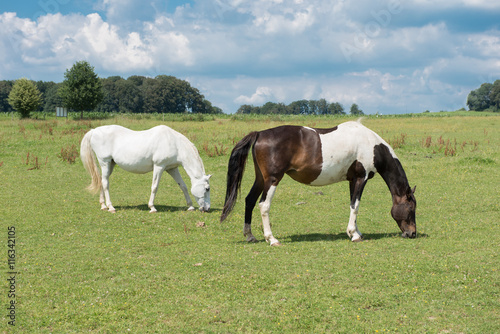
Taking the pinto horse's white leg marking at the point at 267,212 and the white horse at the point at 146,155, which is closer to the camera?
the pinto horse's white leg marking at the point at 267,212

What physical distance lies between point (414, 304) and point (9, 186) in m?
16.4

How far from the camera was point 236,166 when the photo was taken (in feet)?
30.7

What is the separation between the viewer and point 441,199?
1441 cm

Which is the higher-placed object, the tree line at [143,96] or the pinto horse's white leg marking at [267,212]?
the tree line at [143,96]

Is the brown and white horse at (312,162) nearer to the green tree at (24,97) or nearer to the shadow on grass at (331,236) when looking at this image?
the shadow on grass at (331,236)

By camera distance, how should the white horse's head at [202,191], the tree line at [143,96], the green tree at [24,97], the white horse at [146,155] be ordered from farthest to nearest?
the tree line at [143,96] → the green tree at [24,97] → the white horse at [146,155] → the white horse's head at [202,191]

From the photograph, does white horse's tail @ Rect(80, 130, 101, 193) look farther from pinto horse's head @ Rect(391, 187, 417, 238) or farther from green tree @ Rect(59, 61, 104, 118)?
green tree @ Rect(59, 61, 104, 118)

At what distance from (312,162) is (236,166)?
1621 millimetres

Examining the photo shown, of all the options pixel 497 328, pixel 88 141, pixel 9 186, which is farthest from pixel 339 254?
pixel 9 186

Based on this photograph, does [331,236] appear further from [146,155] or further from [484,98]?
[484,98]

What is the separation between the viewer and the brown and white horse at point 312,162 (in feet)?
29.9

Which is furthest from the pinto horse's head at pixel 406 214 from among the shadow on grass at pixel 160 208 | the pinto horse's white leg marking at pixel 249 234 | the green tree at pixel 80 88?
the green tree at pixel 80 88

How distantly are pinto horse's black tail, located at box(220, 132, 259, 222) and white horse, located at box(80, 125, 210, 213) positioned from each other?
11.7 feet

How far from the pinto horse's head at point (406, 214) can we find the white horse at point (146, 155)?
5504mm
